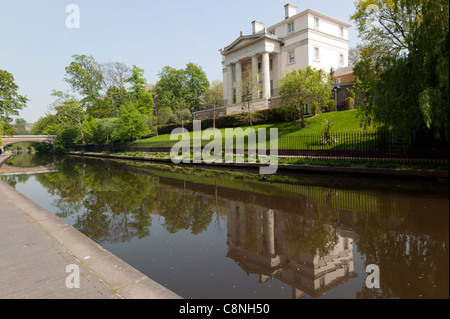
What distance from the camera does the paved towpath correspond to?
3.36 metres

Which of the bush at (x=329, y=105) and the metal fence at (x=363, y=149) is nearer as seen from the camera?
the metal fence at (x=363, y=149)

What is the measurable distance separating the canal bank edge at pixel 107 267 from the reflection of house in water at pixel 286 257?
1.64m

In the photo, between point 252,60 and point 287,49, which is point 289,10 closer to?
point 287,49

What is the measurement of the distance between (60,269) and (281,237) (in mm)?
4080

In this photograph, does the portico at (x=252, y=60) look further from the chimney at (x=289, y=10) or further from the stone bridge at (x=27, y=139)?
the stone bridge at (x=27, y=139)

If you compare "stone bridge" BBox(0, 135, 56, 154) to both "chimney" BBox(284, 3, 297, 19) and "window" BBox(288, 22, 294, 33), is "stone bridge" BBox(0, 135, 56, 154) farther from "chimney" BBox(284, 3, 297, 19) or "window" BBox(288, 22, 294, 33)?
"chimney" BBox(284, 3, 297, 19)

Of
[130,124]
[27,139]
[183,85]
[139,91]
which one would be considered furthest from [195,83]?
[27,139]

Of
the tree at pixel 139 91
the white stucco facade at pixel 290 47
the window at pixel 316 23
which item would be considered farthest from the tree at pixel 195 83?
the window at pixel 316 23

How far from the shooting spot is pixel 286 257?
4.70m

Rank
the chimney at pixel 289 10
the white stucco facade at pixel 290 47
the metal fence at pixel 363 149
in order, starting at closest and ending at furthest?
the metal fence at pixel 363 149, the white stucco facade at pixel 290 47, the chimney at pixel 289 10

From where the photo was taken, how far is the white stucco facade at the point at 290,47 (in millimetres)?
37781

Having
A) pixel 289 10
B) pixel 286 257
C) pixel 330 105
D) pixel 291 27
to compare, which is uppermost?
pixel 289 10

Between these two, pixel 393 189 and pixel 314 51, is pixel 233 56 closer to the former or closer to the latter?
pixel 314 51

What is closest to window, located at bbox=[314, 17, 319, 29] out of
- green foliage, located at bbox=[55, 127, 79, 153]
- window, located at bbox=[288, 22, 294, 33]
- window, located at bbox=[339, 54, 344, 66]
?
window, located at bbox=[288, 22, 294, 33]
